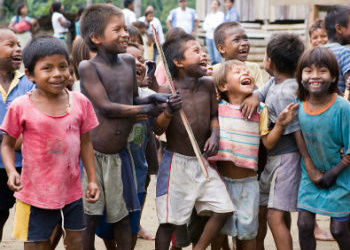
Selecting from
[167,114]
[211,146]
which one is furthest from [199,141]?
[167,114]

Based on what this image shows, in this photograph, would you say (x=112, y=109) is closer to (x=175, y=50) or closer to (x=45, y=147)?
(x=45, y=147)

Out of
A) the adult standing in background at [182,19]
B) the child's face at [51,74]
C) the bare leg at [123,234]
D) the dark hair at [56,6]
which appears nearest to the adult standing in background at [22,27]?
the dark hair at [56,6]

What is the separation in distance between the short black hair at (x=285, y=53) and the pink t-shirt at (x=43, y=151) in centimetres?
151

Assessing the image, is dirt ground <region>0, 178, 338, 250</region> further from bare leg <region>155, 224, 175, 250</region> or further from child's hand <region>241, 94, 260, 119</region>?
child's hand <region>241, 94, 260, 119</region>

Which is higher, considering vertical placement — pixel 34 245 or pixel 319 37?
pixel 319 37

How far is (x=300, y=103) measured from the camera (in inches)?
161

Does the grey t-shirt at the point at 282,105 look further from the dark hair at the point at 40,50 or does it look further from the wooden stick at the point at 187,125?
the dark hair at the point at 40,50

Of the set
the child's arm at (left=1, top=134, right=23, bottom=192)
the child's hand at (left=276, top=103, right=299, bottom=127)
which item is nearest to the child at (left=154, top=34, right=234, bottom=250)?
the child's hand at (left=276, top=103, right=299, bottom=127)

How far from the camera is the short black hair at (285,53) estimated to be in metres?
4.29

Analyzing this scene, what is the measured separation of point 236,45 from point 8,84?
1.78m

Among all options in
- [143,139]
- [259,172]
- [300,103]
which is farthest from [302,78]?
[143,139]

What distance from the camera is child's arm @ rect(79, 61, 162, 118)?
3.86m

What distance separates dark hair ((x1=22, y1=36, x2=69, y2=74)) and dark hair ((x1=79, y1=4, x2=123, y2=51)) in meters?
0.44

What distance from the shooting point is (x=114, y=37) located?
159 inches
